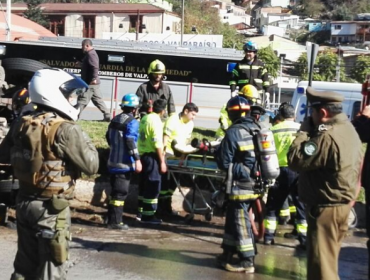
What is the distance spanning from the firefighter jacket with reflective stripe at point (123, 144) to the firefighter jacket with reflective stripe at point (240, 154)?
205 centimetres

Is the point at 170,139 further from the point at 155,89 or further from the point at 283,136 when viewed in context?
the point at 283,136

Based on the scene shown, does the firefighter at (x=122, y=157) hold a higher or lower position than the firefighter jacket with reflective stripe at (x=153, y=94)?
lower

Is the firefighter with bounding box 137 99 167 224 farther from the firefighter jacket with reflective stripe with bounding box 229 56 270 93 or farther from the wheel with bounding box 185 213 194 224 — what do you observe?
the firefighter jacket with reflective stripe with bounding box 229 56 270 93

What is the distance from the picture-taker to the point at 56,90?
520 cm

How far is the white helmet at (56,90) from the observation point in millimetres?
5191

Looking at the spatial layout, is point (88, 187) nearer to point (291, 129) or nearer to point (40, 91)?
point (291, 129)

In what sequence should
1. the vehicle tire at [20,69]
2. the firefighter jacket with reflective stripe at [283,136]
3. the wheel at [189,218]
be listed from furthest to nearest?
the wheel at [189,218], the vehicle tire at [20,69], the firefighter jacket with reflective stripe at [283,136]

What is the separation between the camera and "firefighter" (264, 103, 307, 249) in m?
8.98

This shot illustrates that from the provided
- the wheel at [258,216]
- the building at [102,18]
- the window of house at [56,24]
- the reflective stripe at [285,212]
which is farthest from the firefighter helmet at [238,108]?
the window of house at [56,24]

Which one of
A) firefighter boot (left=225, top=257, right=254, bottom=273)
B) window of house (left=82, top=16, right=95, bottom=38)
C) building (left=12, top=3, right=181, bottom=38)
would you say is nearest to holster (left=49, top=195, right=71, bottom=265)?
firefighter boot (left=225, top=257, right=254, bottom=273)

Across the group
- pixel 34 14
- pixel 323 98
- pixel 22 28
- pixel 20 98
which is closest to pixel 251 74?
pixel 20 98

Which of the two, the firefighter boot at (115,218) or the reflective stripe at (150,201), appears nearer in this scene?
the firefighter boot at (115,218)

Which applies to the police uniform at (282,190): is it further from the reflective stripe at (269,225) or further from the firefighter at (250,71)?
the firefighter at (250,71)

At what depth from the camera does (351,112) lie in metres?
16.4
